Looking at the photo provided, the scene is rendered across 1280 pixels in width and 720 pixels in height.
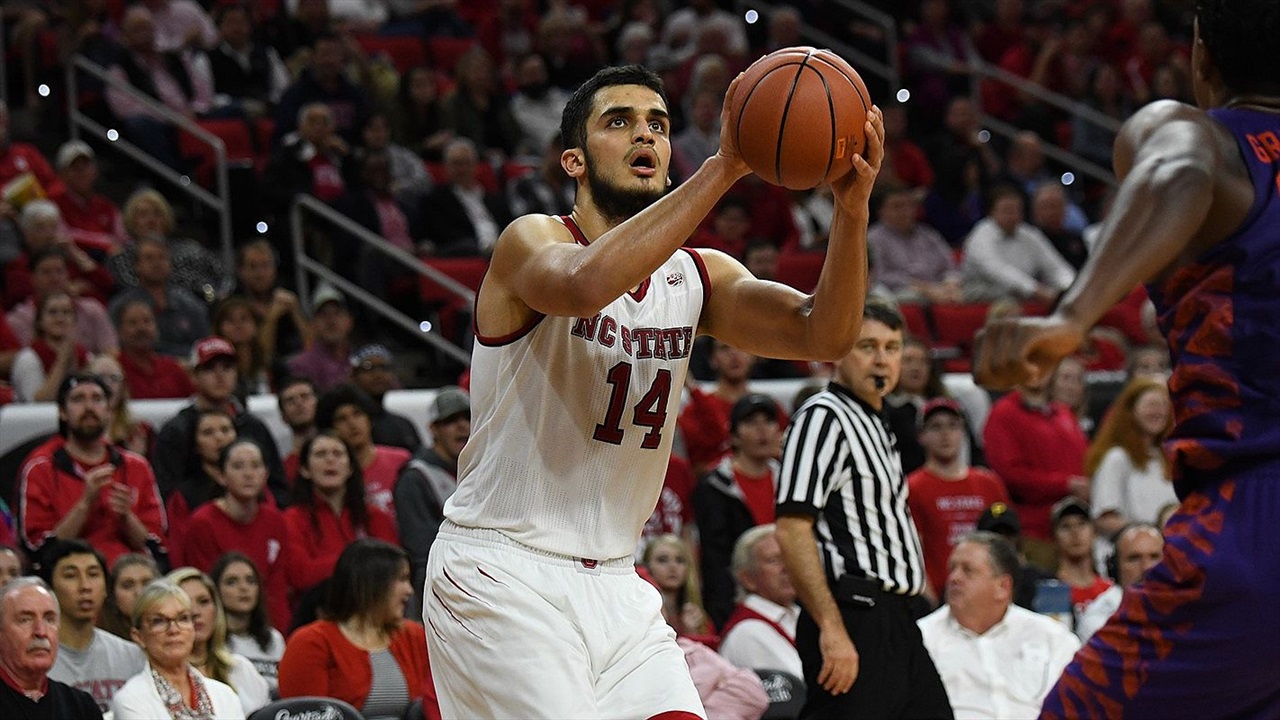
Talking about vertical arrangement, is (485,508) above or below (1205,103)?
below

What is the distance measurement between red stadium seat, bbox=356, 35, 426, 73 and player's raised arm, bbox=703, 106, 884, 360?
11.6 meters

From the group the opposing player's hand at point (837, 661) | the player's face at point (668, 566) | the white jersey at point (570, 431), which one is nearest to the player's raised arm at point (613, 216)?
the white jersey at point (570, 431)

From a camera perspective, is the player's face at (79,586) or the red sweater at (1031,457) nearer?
the player's face at (79,586)

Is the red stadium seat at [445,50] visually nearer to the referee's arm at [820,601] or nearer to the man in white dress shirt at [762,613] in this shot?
the man in white dress shirt at [762,613]

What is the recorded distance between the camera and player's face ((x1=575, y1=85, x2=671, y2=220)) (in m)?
4.45

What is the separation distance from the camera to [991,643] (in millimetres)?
7867

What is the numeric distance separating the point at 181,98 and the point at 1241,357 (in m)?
11.7

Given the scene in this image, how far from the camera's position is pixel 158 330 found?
11.1 meters

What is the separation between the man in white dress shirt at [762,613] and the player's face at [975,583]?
86cm

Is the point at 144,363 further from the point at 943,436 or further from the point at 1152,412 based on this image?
the point at 1152,412

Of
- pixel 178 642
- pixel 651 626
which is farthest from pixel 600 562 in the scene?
pixel 178 642

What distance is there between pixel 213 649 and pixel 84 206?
5.50 meters

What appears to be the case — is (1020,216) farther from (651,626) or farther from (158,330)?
(651,626)

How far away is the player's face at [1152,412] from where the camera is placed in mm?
10711
